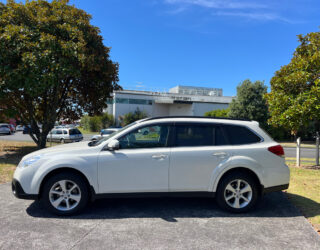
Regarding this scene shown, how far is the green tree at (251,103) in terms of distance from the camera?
1220 inches

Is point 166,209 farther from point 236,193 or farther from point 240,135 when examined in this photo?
point 240,135

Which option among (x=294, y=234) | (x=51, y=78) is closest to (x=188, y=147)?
(x=294, y=234)

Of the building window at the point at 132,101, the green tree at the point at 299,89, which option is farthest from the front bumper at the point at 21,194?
the building window at the point at 132,101

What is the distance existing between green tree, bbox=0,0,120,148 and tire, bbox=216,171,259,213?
294 inches

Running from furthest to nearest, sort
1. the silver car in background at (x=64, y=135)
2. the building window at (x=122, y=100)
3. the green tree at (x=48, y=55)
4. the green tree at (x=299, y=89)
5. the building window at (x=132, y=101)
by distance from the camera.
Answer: the building window at (x=132, y=101), the building window at (x=122, y=100), the silver car in background at (x=64, y=135), the green tree at (x=48, y=55), the green tree at (x=299, y=89)

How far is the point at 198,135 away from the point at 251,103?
29099 millimetres

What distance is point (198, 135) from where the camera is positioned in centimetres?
448

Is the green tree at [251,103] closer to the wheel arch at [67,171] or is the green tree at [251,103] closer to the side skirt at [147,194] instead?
the side skirt at [147,194]

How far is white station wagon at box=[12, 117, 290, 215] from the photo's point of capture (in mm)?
4141

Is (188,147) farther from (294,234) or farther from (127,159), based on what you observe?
(294,234)

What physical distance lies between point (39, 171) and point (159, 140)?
6.78 feet

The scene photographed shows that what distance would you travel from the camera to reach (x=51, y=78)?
30.0ft

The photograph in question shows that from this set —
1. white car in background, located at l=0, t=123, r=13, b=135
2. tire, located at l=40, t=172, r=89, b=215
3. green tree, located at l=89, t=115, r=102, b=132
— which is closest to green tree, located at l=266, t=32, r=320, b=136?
tire, located at l=40, t=172, r=89, b=215

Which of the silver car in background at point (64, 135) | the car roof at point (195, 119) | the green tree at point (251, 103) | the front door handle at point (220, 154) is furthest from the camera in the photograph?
the green tree at point (251, 103)
